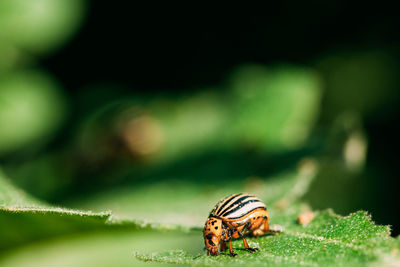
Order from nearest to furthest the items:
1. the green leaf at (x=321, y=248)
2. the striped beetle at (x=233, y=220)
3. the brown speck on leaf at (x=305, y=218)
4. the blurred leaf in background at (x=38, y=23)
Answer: the green leaf at (x=321, y=248)
the striped beetle at (x=233, y=220)
the brown speck on leaf at (x=305, y=218)
the blurred leaf in background at (x=38, y=23)

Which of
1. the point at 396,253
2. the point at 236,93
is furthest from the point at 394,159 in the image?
the point at 396,253

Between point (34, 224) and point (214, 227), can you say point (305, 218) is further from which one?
point (34, 224)

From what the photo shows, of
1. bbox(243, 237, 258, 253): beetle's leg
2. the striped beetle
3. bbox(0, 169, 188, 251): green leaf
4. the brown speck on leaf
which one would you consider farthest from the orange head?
the brown speck on leaf

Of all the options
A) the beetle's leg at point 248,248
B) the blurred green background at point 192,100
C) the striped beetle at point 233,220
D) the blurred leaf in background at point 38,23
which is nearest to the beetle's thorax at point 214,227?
the striped beetle at point 233,220

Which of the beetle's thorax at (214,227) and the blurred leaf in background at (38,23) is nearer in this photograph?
the beetle's thorax at (214,227)

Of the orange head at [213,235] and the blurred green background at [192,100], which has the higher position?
the blurred green background at [192,100]

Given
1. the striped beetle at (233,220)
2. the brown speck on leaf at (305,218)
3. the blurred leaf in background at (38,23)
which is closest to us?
the striped beetle at (233,220)

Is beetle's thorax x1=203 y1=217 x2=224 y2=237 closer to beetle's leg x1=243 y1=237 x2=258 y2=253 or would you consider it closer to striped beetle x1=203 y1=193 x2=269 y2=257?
striped beetle x1=203 y1=193 x2=269 y2=257

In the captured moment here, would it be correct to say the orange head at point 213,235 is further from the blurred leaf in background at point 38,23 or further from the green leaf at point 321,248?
the blurred leaf in background at point 38,23

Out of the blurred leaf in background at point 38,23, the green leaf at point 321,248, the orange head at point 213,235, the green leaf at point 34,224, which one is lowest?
the green leaf at point 321,248
